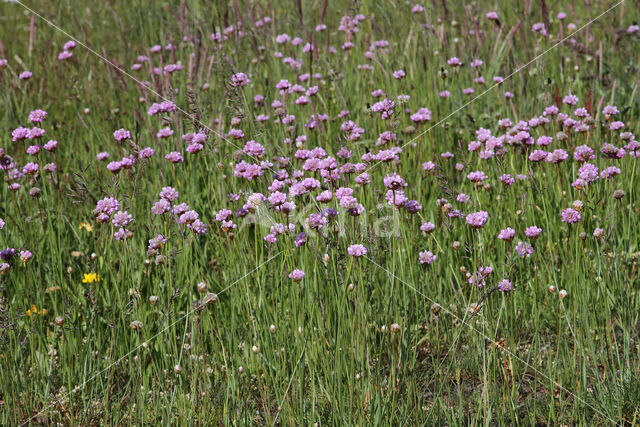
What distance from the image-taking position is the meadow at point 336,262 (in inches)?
83.7

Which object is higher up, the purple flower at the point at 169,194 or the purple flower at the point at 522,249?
the purple flower at the point at 169,194

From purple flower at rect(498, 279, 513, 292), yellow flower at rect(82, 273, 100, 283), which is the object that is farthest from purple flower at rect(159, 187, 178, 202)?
purple flower at rect(498, 279, 513, 292)

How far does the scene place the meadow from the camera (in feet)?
6.97

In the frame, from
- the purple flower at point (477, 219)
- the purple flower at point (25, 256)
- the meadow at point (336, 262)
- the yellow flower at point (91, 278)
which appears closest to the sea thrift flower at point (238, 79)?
the meadow at point (336, 262)

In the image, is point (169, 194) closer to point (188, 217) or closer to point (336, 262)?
point (188, 217)

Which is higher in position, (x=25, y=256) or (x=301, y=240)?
(x=301, y=240)

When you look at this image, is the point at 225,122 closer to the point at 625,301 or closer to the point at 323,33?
the point at 323,33

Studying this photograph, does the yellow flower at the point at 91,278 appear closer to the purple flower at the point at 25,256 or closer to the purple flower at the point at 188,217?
the purple flower at the point at 25,256

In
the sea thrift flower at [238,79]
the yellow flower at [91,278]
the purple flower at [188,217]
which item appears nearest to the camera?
the purple flower at [188,217]

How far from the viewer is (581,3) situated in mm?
5543

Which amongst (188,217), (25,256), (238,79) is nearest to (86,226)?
(25,256)

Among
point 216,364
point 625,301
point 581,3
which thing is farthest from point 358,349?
point 581,3

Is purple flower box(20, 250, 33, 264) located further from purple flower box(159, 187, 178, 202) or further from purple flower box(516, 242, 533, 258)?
purple flower box(516, 242, 533, 258)

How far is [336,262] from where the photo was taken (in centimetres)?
205
